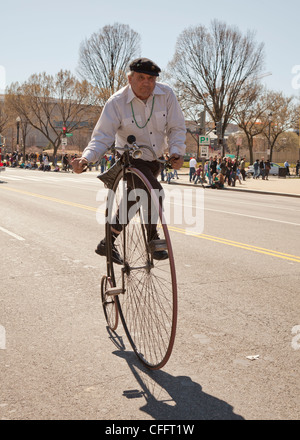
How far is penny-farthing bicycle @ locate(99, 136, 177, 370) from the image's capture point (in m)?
3.57

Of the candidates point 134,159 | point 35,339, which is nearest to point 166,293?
point 134,159

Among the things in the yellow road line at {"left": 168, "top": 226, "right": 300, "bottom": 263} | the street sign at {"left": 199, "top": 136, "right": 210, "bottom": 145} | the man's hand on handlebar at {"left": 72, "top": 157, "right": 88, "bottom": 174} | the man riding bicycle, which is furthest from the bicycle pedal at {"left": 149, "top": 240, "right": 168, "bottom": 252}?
the street sign at {"left": 199, "top": 136, "right": 210, "bottom": 145}

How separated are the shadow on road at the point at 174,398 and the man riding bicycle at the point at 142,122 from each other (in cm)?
101

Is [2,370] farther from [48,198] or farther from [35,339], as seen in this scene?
[48,198]

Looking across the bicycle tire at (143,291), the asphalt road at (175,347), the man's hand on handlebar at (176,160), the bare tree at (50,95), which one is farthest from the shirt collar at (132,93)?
the bare tree at (50,95)

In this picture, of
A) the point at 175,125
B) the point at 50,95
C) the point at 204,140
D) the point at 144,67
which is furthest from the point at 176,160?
the point at 50,95

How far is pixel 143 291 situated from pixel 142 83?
1.57 m

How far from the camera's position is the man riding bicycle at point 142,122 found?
4047mm

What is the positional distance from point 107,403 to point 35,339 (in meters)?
1.35

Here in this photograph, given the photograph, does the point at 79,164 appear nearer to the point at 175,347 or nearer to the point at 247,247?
the point at 175,347

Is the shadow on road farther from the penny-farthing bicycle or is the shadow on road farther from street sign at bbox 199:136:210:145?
street sign at bbox 199:136:210:145

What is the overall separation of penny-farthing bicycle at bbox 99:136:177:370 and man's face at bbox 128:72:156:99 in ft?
1.33

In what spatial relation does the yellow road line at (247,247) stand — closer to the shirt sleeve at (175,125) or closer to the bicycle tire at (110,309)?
the bicycle tire at (110,309)

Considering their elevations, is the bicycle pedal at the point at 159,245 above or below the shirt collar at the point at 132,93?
below
